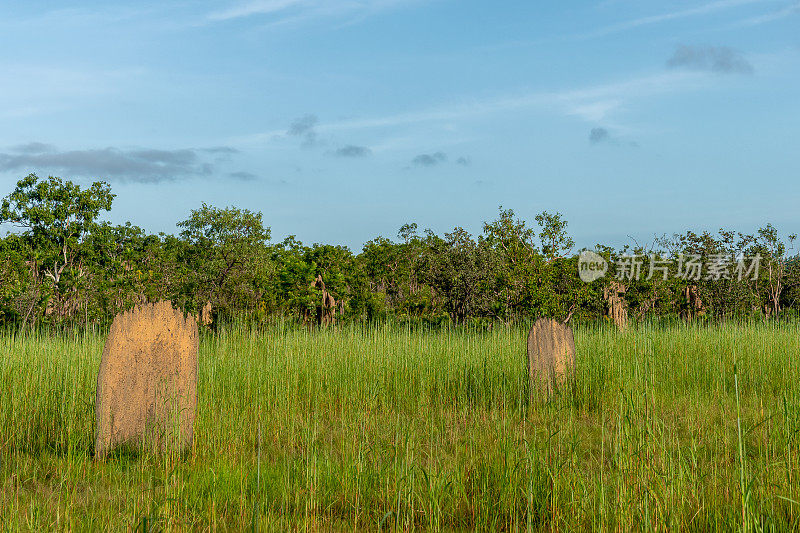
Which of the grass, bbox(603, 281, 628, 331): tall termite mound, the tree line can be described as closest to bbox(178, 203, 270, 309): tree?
the tree line

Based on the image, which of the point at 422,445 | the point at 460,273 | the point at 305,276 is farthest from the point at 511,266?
the point at 422,445

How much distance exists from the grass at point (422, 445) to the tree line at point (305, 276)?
3337mm

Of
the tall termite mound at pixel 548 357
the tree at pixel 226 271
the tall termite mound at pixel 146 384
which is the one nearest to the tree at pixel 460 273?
the tree at pixel 226 271

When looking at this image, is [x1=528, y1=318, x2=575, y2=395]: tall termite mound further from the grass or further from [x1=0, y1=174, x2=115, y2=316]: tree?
[x1=0, y1=174, x2=115, y2=316]: tree

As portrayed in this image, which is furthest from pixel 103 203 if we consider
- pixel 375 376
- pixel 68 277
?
pixel 375 376

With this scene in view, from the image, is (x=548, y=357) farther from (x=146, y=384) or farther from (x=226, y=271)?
(x=226, y=271)

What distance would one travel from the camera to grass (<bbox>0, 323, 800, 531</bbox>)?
9.89 ft

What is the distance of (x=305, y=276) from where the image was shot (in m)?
14.4

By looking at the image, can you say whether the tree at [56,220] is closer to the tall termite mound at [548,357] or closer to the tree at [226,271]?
the tree at [226,271]

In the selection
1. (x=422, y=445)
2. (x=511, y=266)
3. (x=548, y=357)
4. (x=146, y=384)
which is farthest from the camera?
(x=511, y=266)

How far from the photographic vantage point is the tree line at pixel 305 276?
12.1m

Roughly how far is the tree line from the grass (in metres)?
3.34

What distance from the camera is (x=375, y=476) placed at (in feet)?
11.7

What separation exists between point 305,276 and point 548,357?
30.5ft
